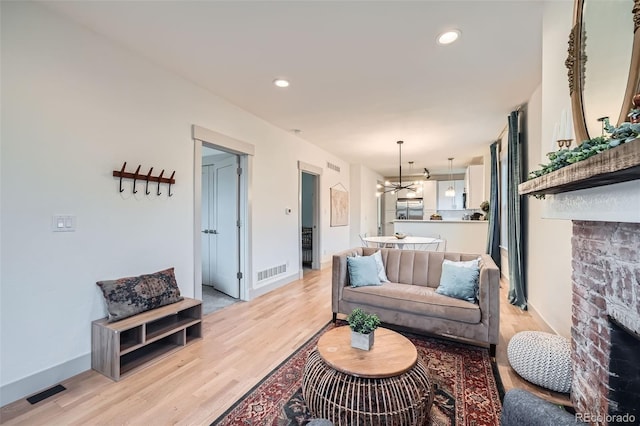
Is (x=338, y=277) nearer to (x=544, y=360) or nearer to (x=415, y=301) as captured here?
(x=415, y=301)

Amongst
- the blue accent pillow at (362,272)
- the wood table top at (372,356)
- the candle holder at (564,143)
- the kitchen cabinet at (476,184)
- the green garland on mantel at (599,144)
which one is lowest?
the wood table top at (372,356)

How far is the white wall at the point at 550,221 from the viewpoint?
5.87ft

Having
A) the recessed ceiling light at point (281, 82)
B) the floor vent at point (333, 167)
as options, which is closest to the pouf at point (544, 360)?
the recessed ceiling light at point (281, 82)

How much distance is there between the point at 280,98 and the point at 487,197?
4.96m

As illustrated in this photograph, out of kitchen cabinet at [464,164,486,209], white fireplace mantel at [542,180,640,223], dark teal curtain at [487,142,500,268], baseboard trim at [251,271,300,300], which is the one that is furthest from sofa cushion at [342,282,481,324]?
kitchen cabinet at [464,164,486,209]

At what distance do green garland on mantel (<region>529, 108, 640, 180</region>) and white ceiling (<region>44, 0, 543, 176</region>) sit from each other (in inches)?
51.4

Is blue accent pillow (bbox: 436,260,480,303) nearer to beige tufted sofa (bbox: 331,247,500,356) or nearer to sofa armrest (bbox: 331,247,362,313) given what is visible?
beige tufted sofa (bbox: 331,247,500,356)

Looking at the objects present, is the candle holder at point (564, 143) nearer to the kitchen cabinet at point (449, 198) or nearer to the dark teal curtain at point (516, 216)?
the dark teal curtain at point (516, 216)

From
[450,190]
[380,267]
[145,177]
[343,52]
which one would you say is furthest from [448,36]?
[450,190]

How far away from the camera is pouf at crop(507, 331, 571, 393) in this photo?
1910 mm

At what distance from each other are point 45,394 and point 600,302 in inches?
135

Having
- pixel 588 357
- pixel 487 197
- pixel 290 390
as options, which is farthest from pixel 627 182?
pixel 487 197

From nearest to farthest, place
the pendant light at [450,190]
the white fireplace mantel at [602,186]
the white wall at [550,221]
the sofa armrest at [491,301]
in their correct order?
the white fireplace mantel at [602,186] < the white wall at [550,221] < the sofa armrest at [491,301] < the pendant light at [450,190]

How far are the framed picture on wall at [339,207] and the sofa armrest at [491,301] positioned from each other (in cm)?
422
